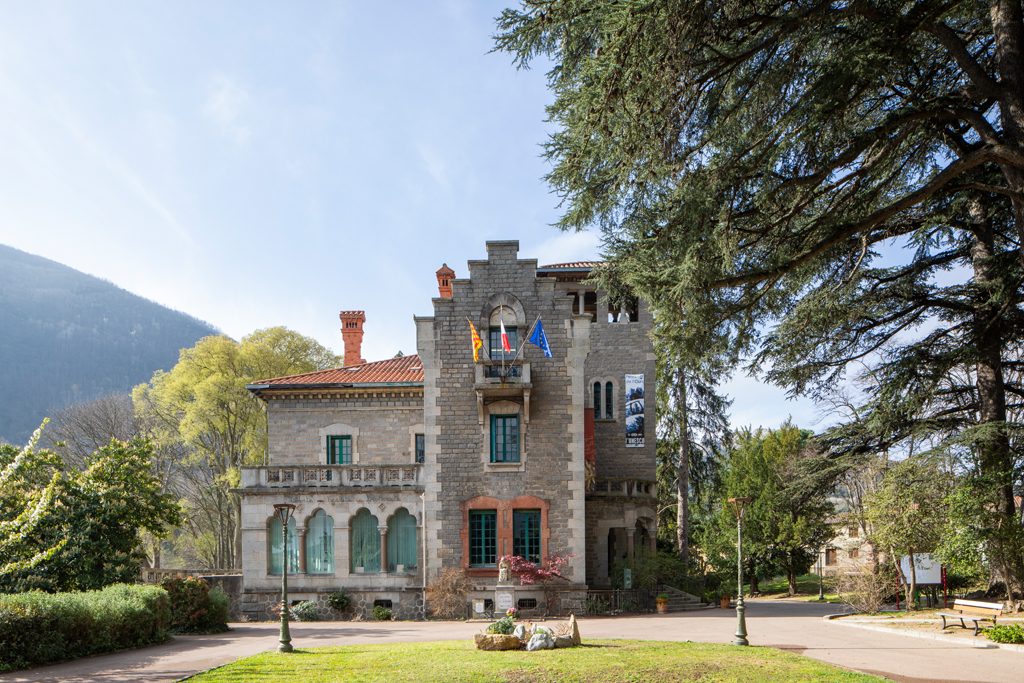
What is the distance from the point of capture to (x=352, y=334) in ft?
108

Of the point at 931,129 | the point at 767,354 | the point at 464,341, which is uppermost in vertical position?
the point at 931,129

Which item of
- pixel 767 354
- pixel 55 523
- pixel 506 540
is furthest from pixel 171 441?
pixel 767 354

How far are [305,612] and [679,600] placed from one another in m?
13.3

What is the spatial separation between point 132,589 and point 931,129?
2027cm

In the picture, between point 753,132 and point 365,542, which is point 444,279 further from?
point 753,132

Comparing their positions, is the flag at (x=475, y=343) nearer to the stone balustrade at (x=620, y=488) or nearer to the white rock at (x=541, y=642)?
the stone balustrade at (x=620, y=488)

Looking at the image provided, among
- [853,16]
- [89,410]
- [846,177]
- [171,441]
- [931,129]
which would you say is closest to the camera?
[853,16]

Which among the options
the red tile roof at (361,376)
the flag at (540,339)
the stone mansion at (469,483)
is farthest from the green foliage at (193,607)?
the flag at (540,339)

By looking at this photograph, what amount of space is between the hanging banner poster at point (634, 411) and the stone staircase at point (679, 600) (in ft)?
18.1

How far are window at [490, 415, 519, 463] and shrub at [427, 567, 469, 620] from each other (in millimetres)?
3929

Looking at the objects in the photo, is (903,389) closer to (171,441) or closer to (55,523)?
(55,523)

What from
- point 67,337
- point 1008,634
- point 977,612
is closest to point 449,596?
point 977,612

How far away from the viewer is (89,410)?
4550 cm

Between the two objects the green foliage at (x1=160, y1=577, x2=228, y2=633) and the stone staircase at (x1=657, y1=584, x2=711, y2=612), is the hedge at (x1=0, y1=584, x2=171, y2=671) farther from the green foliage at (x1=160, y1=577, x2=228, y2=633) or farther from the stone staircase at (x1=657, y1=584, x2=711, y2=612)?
the stone staircase at (x1=657, y1=584, x2=711, y2=612)
